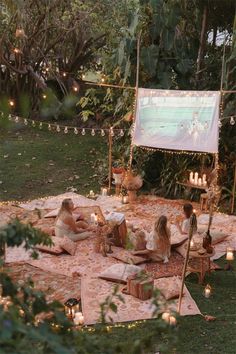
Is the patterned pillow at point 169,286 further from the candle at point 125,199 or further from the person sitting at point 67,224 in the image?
the candle at point 125,199

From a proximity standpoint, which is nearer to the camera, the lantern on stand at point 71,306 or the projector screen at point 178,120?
the lantern on stand at point 71,306

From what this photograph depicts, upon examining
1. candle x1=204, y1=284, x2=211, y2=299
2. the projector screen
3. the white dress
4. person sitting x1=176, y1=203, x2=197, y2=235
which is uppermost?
the projector screen

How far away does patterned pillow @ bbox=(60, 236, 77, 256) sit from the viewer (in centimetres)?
705

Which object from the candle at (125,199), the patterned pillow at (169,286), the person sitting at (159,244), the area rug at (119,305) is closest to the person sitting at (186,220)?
the person sitting at (159,244)

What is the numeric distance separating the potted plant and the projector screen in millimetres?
758

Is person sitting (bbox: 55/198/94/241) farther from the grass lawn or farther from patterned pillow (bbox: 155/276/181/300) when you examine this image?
the grass lawn

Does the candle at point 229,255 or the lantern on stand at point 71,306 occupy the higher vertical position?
the candle at point 229,255

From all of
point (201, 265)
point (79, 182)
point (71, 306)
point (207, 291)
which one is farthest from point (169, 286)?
point (79, 182)

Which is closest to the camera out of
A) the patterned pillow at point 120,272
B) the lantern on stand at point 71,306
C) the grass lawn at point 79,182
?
the grass lawn at point 79,182

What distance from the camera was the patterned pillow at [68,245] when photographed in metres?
7.05

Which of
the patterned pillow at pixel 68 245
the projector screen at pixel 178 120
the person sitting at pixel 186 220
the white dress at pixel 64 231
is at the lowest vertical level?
the patterned pillow at pixel 68 245

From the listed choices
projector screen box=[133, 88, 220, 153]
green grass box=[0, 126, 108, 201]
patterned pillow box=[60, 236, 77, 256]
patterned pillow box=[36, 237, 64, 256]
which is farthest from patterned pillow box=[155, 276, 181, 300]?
green grass box=[0, 126, 108, 201]

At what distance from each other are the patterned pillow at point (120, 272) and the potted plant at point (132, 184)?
3206 millimetres

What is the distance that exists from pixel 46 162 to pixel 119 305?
6.65 metres
